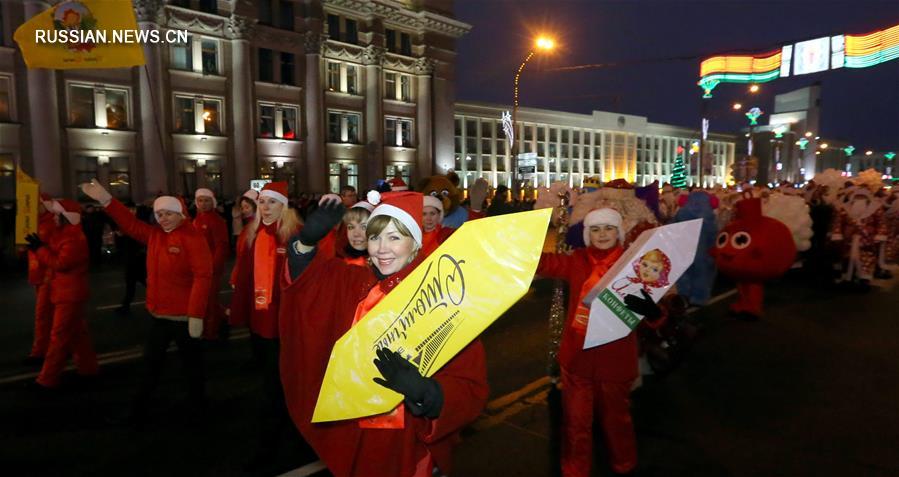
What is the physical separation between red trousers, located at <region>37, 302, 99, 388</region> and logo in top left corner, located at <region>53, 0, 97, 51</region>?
359 centimetres

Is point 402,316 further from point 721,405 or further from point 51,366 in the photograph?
point 51,366

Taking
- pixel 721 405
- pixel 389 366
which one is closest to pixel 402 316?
pixel 389 366

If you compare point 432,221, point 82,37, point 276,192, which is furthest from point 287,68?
point 276,192

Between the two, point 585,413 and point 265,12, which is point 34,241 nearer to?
point 585,413

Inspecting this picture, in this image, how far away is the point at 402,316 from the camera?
72.8 inches

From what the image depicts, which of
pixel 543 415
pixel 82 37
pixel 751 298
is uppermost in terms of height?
pixel 82 37

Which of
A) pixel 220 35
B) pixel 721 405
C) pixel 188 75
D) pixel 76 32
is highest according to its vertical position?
pixel 220 35

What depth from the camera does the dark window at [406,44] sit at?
4091 centimetres

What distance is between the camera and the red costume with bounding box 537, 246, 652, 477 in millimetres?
3508

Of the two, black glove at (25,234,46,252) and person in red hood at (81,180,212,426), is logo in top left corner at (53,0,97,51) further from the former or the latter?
person in red hood at (81,180,212,426)

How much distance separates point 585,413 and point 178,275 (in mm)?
3223

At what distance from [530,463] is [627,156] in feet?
223

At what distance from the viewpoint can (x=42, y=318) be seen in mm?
5832

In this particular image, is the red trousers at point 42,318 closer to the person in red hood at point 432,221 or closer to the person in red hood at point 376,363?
the person in red hood at point 432,221
